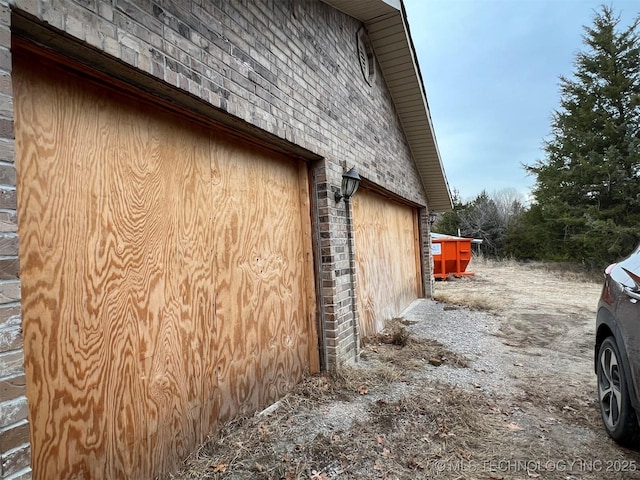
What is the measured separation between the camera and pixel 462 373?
3.80m

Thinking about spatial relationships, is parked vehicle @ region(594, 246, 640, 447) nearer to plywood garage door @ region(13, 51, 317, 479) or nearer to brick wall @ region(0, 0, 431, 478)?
brick wall @ region(0, 0, 431, 478)

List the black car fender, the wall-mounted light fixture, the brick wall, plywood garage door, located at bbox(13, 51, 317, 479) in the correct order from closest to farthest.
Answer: the brick wall → plywood garage door, located at bbox(13, 51, 317, 479) → the black car fender → the wall-mounted light fixture

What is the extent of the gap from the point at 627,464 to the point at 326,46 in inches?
175

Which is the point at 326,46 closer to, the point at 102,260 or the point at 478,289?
the point at 102,260

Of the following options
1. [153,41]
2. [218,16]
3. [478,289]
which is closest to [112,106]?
[153,41]

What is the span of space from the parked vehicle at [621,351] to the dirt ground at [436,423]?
6.7 inches

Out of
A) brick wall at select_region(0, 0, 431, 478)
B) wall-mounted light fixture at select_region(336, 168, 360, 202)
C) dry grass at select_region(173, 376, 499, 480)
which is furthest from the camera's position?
wall-mounted light fixture at select_region(336, 168, 360, 202)

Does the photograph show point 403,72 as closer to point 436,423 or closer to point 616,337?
point 616,337

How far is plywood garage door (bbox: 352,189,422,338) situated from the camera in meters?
5.12

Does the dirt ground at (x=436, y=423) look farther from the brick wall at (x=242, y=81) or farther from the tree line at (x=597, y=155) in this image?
the tree line at (x=597, y=155)

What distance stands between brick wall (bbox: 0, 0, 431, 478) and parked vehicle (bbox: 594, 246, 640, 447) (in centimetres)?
217

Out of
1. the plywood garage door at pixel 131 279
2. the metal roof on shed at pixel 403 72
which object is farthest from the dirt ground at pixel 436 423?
the metal roof on shed at pixel 403 72

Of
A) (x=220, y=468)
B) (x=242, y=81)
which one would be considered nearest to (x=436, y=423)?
(x=220, y=468)

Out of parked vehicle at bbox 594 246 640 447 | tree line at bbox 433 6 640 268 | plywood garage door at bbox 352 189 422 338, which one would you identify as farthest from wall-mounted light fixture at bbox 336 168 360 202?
tree line at bbox 433 6 640 268
